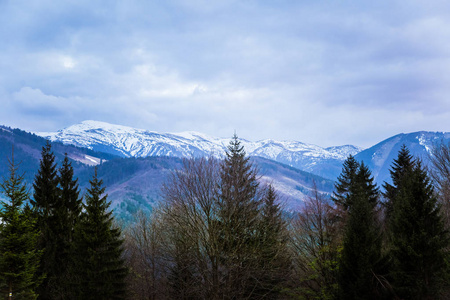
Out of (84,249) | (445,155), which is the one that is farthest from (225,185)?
(445,155)

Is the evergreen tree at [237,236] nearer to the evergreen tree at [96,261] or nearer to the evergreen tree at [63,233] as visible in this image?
the evergreen tree at [96,261]

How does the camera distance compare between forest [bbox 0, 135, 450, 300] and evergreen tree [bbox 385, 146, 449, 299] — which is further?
forest [bbox 0, 135, 450, 300]

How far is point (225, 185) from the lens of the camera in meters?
22.6

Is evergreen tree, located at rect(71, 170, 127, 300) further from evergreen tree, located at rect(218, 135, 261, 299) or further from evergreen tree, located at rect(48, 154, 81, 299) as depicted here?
evergreen tree, located at rect(218, 135, 261, 299)

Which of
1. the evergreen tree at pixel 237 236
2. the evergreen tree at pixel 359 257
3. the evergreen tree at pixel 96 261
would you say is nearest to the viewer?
the evergreen tree at pixel 237 236

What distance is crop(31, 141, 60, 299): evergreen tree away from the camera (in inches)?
1217

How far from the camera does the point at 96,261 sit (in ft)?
85.6

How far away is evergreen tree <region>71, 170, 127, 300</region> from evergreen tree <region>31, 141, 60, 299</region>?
4.20m

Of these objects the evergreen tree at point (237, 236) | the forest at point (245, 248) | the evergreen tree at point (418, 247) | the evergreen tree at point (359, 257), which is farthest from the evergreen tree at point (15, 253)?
the evergreen tree at point (418, 247)

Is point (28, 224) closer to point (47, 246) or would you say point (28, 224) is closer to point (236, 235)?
point (47, 246)

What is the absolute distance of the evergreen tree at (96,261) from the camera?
Answer: 84.9ft

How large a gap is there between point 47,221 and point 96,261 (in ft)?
32.8

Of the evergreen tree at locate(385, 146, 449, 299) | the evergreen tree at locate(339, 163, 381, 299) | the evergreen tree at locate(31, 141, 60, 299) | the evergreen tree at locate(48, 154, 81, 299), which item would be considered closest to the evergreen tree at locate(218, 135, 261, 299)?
the evergreen tree at locate(339, 163, 381, 299)

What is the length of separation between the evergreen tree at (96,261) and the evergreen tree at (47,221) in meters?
4.20
